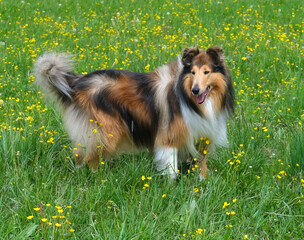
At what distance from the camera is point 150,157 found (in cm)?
459

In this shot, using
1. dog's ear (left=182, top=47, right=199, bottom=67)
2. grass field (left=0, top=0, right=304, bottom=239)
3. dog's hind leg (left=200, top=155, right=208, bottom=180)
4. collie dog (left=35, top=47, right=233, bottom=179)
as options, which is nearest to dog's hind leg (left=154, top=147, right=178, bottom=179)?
collie dog (left=35, top=47, right=233, bottom=179)

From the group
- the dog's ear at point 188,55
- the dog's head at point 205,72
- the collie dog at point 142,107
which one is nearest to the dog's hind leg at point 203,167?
the collie dog at point 142,107

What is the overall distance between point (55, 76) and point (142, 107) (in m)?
0.87

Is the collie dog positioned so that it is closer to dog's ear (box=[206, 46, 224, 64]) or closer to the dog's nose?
dog's ear (box=[206, 46, 224, 64])

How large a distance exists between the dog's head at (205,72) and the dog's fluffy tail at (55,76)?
1.15 m

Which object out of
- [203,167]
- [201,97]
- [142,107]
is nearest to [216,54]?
[201,97]

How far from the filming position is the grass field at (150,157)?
329 cm

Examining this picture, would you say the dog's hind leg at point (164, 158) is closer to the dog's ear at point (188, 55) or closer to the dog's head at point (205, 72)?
the dog's head at point (205, 72)

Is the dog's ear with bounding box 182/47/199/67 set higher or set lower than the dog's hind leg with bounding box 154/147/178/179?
higher

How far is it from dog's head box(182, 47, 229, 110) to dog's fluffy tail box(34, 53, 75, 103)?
1.15 metres

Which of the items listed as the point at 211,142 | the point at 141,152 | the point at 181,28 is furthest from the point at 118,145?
the point at 181,28

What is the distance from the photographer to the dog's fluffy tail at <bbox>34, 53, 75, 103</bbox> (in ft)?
14.3

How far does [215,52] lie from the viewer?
4.09 meters

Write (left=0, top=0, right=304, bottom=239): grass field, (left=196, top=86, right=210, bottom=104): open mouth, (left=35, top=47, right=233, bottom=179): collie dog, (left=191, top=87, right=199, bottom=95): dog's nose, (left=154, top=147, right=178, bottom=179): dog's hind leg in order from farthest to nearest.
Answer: (left=154, top=147, right=178, bottom=179): dog's hind leg
(left=35, top=47, right=233, bottom=179): collie dog
(left=196, top=86, right=210, bottom=104): open mouth
(left=191, top=87, right=199, bottom=95): dog's nose
(left=0, top=0, right=304, bottom=239): grass field
